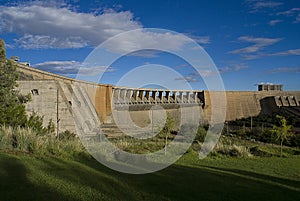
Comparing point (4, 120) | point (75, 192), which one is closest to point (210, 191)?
point (75, 192)

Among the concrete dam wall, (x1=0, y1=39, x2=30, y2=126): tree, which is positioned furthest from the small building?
(x1=0, y1=39, x2=30, y2=126): tree

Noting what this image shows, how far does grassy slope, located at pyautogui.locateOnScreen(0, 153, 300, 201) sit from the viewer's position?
16.1ft

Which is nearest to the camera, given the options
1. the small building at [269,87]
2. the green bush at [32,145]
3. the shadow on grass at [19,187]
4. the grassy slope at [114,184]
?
the shadow on grass at [19,187]

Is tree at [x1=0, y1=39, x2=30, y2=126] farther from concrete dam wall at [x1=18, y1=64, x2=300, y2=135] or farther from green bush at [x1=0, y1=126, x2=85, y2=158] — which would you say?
concrete dam wall at [x1=18, y1=64, x2=300, y2=135]

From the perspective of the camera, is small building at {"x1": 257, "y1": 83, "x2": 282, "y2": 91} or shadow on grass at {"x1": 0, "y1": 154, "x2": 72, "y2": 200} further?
small building at {"x1": 257, "y1": 83, "x2": 282, "y2": 91}

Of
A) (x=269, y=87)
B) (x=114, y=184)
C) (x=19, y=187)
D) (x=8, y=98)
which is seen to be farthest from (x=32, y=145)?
(x=269, y=87)

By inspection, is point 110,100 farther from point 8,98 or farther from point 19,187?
point 19,187

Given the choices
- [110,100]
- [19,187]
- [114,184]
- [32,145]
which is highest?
[110,100]

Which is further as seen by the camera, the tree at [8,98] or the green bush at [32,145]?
the tree at [8,98]

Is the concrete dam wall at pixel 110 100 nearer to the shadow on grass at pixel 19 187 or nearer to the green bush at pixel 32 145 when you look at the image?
the green bush at pixel 32 145

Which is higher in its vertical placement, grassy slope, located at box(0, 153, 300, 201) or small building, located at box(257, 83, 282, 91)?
small building, located at box(257, 83, 282, 91)

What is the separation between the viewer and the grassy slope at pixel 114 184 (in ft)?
16.1

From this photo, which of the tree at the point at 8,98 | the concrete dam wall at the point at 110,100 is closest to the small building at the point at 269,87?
the concrete dam wall at the point at 110,100

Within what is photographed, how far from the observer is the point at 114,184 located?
5.71m
